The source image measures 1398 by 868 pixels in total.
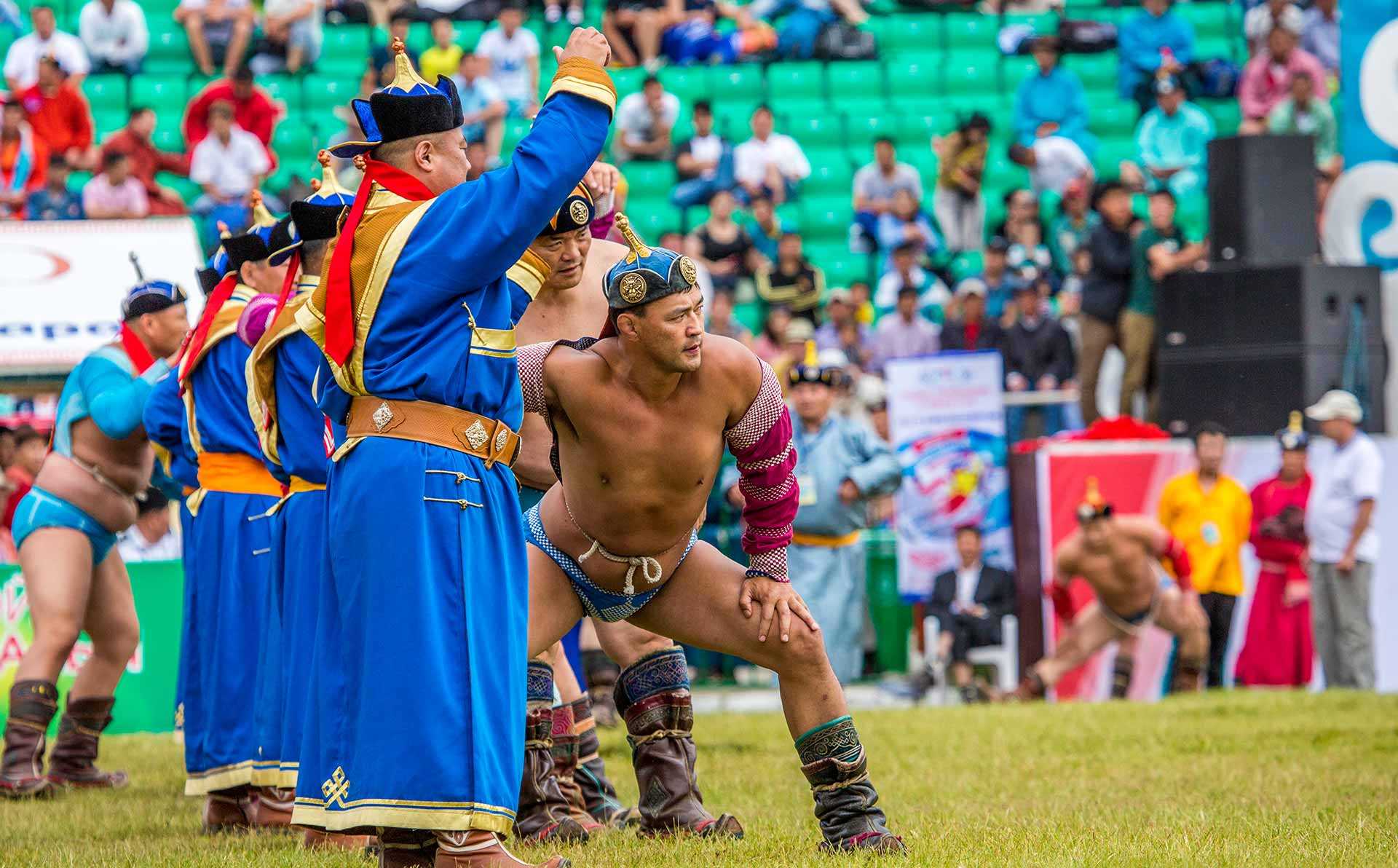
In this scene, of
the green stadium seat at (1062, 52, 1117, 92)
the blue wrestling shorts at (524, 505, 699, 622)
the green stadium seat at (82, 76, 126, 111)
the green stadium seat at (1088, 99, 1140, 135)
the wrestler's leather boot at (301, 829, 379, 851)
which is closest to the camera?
the blue wrestling shorts at (524, 505, 699, 622)

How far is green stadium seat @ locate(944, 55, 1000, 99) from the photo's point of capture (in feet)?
69.8

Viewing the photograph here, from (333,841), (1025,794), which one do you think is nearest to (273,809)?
(333,841)

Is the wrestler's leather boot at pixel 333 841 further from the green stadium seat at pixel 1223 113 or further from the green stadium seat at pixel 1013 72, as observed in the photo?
the green stadium seat at pixel 1013 72

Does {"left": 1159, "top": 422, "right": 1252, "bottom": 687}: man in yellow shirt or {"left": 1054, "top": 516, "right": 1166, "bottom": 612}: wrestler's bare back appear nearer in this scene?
{"left": 1054, "top": 516, "right": 1166, "bottom": 612}: wrestler's bare back

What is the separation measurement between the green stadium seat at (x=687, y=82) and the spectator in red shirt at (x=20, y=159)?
6.56 metres

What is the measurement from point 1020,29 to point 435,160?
17.2 metres

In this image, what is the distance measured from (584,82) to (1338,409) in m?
9.34

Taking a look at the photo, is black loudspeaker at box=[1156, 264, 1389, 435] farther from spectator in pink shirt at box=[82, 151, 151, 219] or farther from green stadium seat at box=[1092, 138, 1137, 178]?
spectator in pink shirt at box=[82, 151, 151, 219]

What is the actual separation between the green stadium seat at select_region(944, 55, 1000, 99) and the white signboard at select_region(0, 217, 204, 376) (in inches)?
421

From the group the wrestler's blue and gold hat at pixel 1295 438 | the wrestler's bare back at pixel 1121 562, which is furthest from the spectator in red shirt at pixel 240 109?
the wrestler's blue and gold hat at pixel 1295 438

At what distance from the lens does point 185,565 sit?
7.48m

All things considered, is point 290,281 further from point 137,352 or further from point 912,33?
point 912,33

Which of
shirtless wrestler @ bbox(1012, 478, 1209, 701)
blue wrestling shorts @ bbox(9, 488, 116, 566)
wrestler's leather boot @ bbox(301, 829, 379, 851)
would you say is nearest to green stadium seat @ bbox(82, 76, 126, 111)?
shirtless wrestler @ bbox(1012, 478, 1209, 701)

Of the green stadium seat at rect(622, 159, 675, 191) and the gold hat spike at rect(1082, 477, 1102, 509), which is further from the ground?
the green stadium seat at rect(622, 159, 675, 191)
